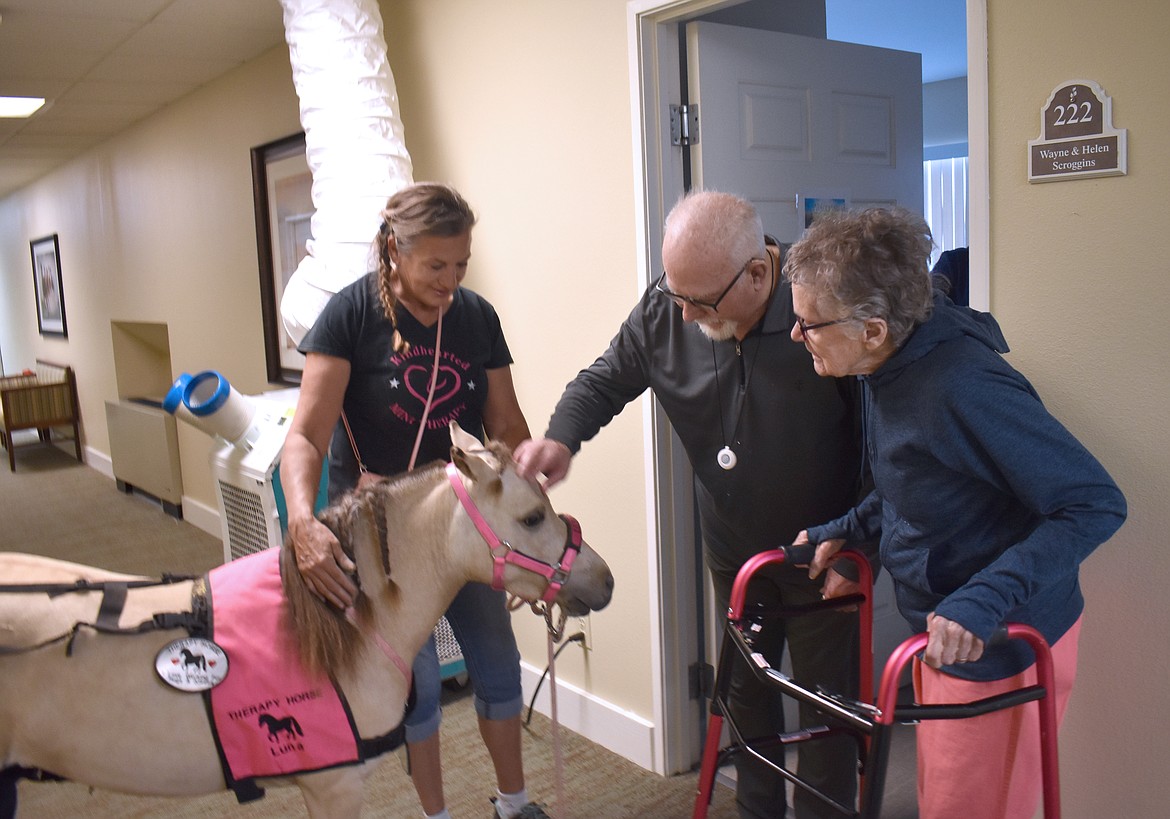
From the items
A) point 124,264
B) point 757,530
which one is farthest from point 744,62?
point 124,264

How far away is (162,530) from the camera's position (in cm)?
614

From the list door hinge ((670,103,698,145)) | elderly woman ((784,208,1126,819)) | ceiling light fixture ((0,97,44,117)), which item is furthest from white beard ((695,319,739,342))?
ceiling light fixture ((0,97,44,117))

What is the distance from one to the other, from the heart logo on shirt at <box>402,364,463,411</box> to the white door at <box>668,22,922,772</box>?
0.90 metres

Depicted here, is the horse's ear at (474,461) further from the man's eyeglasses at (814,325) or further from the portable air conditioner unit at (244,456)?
the portable air conditioner unit at (244,456)

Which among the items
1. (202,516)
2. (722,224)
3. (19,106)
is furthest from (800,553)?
(19,106)

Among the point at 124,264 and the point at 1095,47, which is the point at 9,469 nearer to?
the point at 124,264

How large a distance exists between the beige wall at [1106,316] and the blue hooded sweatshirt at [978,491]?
0.23 m

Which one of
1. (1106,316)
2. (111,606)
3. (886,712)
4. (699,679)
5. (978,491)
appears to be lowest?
(699,679)

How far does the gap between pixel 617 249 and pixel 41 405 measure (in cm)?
773

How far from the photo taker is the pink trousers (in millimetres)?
1456

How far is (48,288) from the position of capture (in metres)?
9.03

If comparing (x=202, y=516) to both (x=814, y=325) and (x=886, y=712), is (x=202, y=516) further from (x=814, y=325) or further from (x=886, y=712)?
(x=886, y=712)

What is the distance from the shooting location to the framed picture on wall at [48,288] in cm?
866

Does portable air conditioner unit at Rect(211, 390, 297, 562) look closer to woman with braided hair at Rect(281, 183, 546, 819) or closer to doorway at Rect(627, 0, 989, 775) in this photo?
woman with braided hair at Rect(281, 183, 546, 819)
